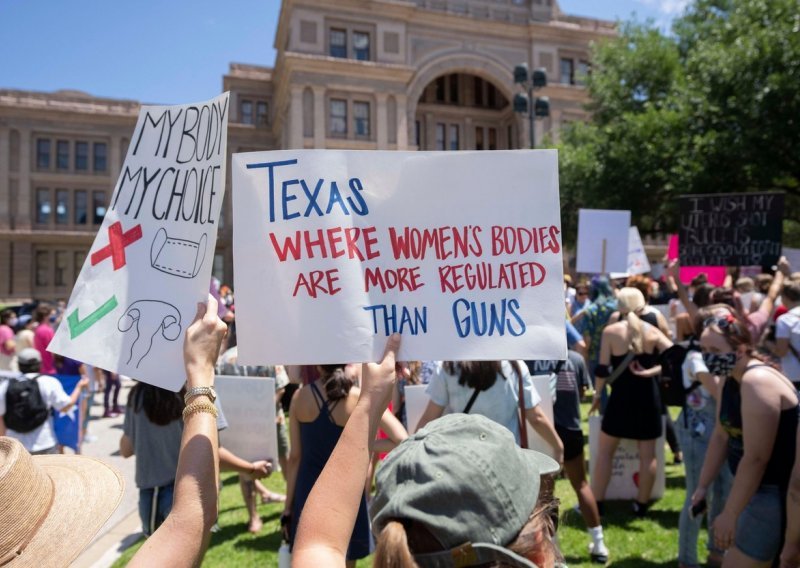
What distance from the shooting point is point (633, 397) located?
16.7 feet

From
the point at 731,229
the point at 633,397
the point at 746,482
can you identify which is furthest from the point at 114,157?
the point at 746,482

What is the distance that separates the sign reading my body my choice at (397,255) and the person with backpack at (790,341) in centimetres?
405

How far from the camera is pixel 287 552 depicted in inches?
137

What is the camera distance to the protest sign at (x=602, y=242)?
7824mm

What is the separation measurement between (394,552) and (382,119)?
34786 millimetres

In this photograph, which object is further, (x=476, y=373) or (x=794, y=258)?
(x=794, y=258)

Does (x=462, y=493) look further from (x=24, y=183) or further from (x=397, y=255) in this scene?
(x=24, y=183)

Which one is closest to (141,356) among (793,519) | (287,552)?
(287,552)

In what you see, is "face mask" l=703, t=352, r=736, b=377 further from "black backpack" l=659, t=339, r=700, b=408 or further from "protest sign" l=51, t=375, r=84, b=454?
"protest sign" l=51, t=375, r=84, b=454

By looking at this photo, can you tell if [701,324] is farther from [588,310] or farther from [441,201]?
[588,310]

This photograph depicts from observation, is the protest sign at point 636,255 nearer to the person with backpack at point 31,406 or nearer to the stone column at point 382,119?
the person with backpack at point 31,406

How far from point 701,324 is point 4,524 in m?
4.00

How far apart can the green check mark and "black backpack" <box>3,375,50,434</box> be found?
3.52m

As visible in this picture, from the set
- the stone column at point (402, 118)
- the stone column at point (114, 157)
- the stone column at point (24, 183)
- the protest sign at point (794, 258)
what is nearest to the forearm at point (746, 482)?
the protest sign at point (794, 258)
